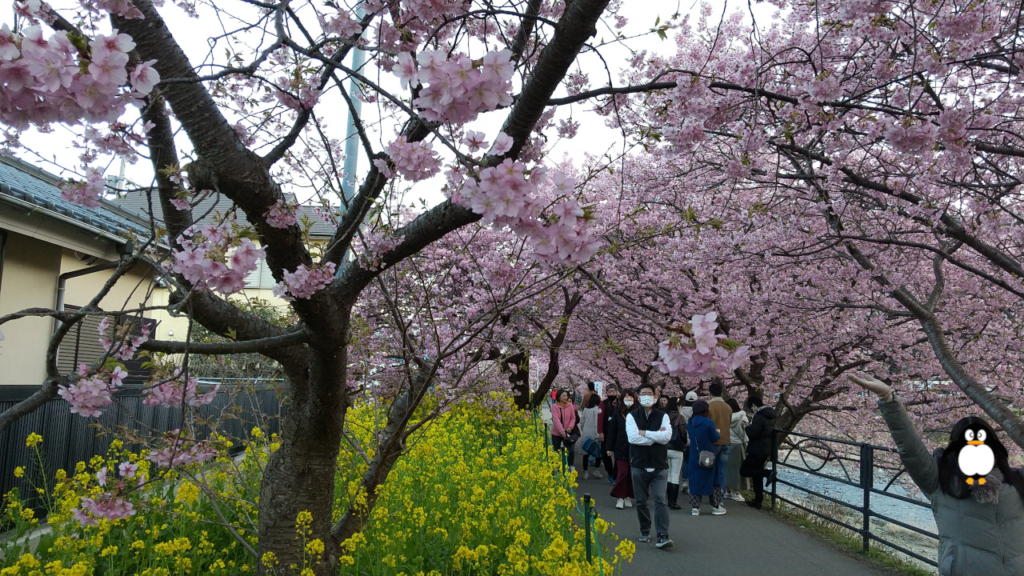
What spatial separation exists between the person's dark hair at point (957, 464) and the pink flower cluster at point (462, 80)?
320 centimetres

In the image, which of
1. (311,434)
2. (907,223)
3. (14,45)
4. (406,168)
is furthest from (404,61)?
(907,223)

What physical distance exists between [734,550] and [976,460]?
415 cm

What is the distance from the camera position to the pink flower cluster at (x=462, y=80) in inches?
71.6

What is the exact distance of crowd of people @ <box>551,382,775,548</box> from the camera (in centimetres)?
728

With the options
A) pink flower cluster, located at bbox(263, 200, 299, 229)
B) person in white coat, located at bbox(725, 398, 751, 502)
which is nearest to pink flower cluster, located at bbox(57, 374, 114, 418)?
pink flower cluster, located at bbox(263, 200, 299, 229)

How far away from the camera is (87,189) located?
263cm

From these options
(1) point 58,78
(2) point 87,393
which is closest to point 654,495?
(2) point 87,393

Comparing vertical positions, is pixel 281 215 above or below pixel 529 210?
above

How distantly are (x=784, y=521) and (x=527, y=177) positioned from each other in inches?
343

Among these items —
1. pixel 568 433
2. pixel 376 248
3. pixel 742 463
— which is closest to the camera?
pixel 376 248

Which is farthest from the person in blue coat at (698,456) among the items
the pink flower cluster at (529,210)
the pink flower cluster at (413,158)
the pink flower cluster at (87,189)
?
the pink flower cluster at (87,189)

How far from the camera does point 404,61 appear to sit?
1.89 meters

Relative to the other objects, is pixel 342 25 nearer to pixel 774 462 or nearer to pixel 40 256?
pixel 40 256

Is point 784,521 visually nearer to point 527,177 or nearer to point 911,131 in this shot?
point 911,131
